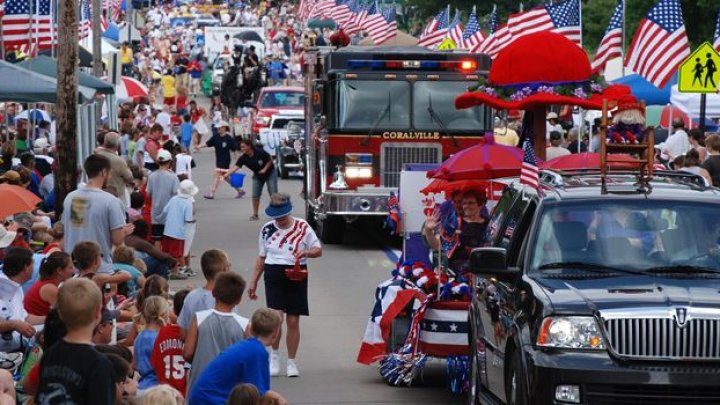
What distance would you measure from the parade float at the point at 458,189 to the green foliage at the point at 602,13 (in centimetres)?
3072

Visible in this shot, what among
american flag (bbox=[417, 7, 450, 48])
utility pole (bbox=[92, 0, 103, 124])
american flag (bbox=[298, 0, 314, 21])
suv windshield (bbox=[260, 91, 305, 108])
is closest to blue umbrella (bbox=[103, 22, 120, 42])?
suv windshield (bbox=[260, 91, 305, 108])

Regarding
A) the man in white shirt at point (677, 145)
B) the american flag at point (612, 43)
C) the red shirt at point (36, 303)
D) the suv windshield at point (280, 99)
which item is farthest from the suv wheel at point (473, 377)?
the suv windshield at point (280, 99)

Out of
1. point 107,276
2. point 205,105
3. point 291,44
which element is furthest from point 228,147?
point 291,44

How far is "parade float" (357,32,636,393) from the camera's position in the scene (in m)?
14.1

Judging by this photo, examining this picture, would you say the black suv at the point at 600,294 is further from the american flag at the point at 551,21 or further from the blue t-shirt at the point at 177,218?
the american flag at the point at 551,21

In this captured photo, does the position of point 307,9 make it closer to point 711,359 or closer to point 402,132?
point 402,132

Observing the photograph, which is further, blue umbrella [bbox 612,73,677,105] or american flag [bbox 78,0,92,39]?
american flag [bbox 78,0,92,39]

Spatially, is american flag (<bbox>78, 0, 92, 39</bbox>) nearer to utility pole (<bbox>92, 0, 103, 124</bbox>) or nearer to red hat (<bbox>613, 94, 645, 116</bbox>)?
utility pole (<bbox>92, 0, 103, 124</bbox>)

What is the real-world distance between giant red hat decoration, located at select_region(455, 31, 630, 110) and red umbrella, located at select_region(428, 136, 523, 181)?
4.88ft

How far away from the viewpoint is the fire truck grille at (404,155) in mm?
25781

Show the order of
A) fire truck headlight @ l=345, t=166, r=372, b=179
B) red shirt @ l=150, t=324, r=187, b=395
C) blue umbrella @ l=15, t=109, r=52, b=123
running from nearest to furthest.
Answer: red shirt @ l=150, t=324, r=187, b=395 → fire truck headlight @ l=345, t=166, r=372, b=179 → blue umbrella @ l=15, t=109, r=52, b=123

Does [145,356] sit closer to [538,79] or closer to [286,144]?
[538,79]

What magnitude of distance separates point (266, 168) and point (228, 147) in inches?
290

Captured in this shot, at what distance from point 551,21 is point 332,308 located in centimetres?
1506
